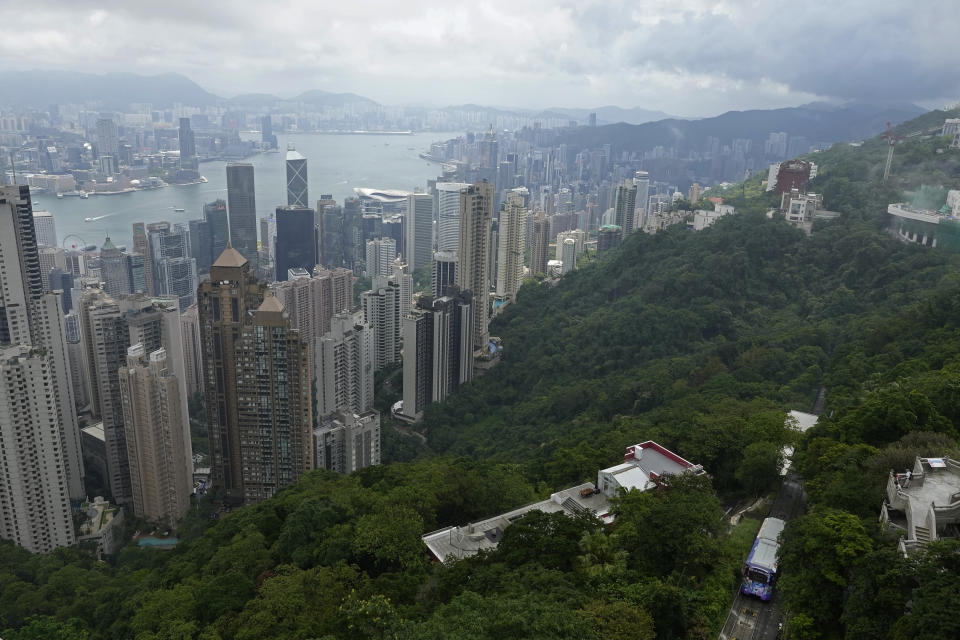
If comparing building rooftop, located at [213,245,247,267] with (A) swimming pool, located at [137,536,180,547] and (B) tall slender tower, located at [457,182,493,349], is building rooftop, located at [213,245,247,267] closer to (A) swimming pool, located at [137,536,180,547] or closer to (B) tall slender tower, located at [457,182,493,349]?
(A) swimming pool, located at [137,536,180,547]

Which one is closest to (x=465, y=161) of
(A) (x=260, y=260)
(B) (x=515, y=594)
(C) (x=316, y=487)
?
(A) (x=260, y=260)

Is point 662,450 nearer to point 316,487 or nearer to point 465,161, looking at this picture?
point 316,487

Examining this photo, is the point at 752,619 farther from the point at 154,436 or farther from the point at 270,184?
the point at 270,184

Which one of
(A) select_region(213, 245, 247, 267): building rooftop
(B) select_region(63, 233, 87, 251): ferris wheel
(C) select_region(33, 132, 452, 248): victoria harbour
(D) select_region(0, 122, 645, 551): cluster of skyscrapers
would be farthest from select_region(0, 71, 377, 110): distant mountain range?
(A) select_region(213, 245, 247, 267): building rooftop

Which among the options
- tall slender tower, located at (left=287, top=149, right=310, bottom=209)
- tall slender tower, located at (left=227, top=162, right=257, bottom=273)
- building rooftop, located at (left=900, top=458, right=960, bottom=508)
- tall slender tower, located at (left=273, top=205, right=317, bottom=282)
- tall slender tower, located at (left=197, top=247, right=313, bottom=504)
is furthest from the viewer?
tall slender tower, located at (left=287, top=149, right=310, bottom=209)

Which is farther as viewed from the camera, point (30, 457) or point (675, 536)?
point (30, 457)

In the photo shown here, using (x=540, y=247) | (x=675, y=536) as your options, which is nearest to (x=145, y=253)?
(x=540, y=247)
